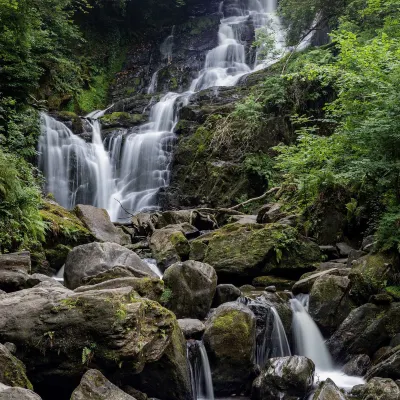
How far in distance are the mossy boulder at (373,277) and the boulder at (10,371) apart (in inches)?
210

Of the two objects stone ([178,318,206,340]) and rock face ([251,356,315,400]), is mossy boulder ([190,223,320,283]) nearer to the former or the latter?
stone ([178,318,206,340])

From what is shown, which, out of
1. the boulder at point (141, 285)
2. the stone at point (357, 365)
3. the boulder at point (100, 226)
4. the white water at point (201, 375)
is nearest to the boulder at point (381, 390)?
the stone at point (357, 365)

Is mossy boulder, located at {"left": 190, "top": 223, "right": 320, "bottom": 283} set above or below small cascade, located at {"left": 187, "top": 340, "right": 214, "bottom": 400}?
above

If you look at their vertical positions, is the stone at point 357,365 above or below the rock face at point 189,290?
below

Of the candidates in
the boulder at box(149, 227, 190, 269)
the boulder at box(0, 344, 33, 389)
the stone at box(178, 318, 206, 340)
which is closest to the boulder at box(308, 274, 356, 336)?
the stone at box(178, 318, 206, 340)

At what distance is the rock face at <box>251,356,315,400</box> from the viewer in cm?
604

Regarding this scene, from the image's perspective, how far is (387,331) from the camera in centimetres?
696

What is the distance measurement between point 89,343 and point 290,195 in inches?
362

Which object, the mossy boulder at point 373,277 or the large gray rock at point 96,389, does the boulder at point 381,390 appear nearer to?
the mossy boulder at point 373,277

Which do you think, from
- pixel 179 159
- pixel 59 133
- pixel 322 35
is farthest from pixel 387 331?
pixel 322 35

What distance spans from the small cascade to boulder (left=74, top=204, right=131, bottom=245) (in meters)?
5.96

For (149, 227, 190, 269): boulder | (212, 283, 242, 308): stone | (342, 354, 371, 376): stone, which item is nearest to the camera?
(342, 354, 371, 376): stone

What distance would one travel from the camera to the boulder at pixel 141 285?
6.29 metres

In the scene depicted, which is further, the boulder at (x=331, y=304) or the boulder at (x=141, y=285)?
the boulder at (x=331, y=304)
